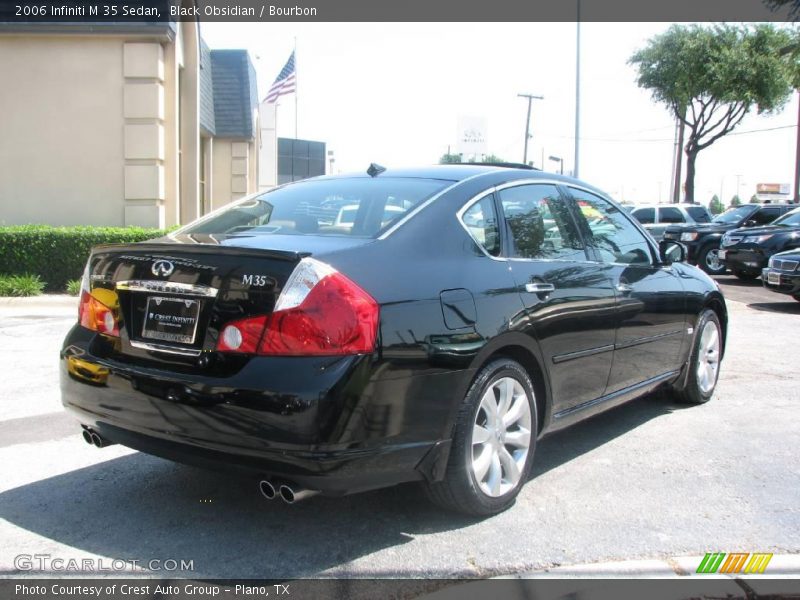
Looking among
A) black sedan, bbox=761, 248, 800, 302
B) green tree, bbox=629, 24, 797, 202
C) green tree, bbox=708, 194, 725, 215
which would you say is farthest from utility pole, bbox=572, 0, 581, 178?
green tree, bbox=708, 194, 725, 215

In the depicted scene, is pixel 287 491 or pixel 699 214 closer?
pixel 287 491

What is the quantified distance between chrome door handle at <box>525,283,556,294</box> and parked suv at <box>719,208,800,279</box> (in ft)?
44.2

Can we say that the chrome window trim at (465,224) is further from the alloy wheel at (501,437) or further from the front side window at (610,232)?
the front side window at (610,232)

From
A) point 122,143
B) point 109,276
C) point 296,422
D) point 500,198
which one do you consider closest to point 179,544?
point 296,422

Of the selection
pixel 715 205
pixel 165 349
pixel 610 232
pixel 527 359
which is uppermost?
pixel 715 205

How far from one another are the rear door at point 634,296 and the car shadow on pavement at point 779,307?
7699mm

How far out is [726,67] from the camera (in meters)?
28.2

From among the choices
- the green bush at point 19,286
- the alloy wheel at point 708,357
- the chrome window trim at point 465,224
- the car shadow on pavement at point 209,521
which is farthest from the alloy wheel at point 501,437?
the green bush at point 19,286

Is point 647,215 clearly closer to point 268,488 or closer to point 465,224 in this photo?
point 465,224

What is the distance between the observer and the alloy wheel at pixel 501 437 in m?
3.67

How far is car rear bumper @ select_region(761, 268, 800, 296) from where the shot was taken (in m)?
12.0

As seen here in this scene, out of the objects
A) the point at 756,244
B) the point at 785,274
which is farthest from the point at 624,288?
the point at 756,244

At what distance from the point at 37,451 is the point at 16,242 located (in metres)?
9.60

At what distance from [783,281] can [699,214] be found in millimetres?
11446
